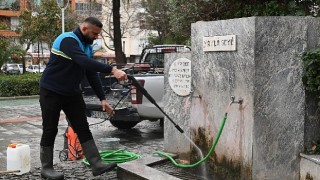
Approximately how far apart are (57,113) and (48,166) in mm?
647

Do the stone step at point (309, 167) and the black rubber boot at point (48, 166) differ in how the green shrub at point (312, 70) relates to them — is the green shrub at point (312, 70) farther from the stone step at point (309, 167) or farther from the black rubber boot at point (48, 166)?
the black rubber boot at point (48, 166)

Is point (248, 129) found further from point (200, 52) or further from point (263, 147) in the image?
point (200, 52)

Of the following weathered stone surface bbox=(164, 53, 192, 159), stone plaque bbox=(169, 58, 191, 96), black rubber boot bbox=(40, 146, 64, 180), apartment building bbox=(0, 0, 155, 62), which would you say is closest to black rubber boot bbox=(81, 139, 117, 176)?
black rubber boot bbox=(40, 146, 64, 180)

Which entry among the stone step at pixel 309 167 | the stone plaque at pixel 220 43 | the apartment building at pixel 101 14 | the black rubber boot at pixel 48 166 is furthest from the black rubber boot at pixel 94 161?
the apartment building at pixel 101 14

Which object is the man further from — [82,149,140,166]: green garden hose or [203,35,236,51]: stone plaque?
[203,35,236,51]: stone plaque

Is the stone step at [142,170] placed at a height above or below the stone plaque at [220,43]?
below

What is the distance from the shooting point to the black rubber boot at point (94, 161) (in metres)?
5.18

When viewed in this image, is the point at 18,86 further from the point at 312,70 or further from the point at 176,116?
the point at 312,70

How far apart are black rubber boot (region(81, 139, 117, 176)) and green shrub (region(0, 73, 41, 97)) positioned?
1534cm

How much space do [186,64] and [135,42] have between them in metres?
68.5

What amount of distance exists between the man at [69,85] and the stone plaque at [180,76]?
0.98 m

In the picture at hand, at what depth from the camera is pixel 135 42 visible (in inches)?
Answer: 2894

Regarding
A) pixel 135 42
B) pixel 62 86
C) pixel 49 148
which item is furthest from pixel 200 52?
pixel 135 42

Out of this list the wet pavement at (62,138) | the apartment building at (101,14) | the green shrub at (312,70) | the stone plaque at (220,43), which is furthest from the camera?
the apartment building at (101,14)
